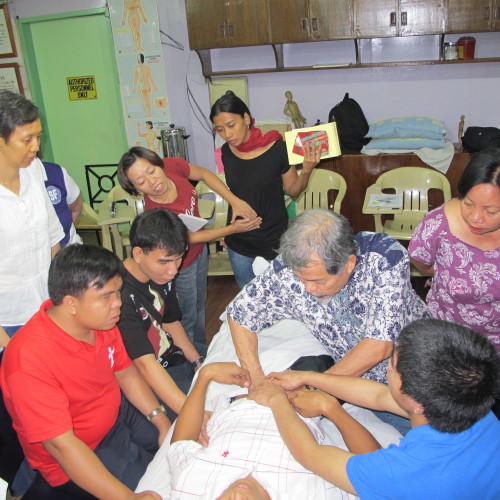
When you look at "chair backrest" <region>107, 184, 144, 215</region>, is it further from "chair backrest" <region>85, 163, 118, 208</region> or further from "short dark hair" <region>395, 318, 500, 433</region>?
"short dark hair" <region>395, 318, 500, 433</region>

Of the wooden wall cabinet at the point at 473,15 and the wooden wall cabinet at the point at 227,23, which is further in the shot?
the wooden wall cabinet at the point at 227,23

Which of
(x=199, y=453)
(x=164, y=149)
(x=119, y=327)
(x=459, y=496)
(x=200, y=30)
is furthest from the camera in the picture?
(x=164, y=149)

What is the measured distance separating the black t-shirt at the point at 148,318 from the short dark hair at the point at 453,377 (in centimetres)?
108

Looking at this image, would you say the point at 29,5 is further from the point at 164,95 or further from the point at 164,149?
the point at 164,149

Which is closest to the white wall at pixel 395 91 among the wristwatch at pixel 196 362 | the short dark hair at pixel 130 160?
the short dark hair at pixel 130 160

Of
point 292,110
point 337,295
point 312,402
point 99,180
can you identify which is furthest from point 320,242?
point 99,180

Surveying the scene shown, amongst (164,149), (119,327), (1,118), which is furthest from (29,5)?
(119,327)

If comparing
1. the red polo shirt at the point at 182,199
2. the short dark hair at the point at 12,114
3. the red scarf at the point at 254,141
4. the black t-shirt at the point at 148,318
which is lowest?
the black t-shirt at the point at 148,318

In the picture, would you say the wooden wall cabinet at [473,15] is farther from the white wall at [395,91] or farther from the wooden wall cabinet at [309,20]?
the wooden wall cabinet at [309,20]

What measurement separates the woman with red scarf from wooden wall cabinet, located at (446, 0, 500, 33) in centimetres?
250

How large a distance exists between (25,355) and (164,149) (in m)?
3.95

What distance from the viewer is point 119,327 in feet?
5.88

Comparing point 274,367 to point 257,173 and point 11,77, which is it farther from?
point 11,77

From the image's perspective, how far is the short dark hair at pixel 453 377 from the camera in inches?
40.5
